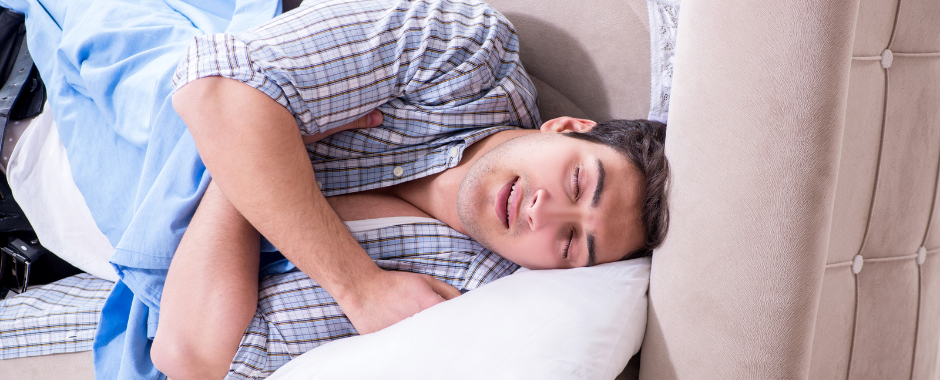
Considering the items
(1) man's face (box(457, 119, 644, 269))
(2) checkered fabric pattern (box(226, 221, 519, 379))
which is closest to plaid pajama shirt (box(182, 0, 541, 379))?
(2) checkered fabric pattern (box(226, 221, 519, 379))

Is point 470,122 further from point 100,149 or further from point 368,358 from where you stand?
point 100,149

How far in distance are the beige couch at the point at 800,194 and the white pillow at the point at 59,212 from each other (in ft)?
3.67

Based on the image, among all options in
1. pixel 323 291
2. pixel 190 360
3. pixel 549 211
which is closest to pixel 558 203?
pixel 549 211

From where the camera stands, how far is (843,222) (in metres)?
0.85

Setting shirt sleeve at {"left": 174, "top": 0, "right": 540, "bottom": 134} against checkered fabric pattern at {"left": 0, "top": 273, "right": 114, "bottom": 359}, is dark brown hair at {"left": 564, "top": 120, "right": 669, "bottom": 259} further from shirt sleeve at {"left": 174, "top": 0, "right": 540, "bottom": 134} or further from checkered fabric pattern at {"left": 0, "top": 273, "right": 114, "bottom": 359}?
checkered fabric pattern at {"left": 0, "top": 273, "right": 114, "bottom": 359}

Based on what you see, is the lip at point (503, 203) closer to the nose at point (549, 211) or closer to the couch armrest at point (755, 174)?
the nose at point (549, 211)

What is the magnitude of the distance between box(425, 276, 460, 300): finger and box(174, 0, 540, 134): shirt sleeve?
0.95 ft

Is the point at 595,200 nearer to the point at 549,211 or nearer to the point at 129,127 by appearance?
the point at 549,211

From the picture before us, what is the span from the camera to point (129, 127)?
1.13 m

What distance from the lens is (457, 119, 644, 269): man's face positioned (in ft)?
3.13

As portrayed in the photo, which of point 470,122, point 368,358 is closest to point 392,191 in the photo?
point 470,122

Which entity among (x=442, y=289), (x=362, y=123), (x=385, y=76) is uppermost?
(x=385, y=76)

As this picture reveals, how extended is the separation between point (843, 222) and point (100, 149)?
1.37 metres

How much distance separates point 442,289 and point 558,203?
0.84ft
